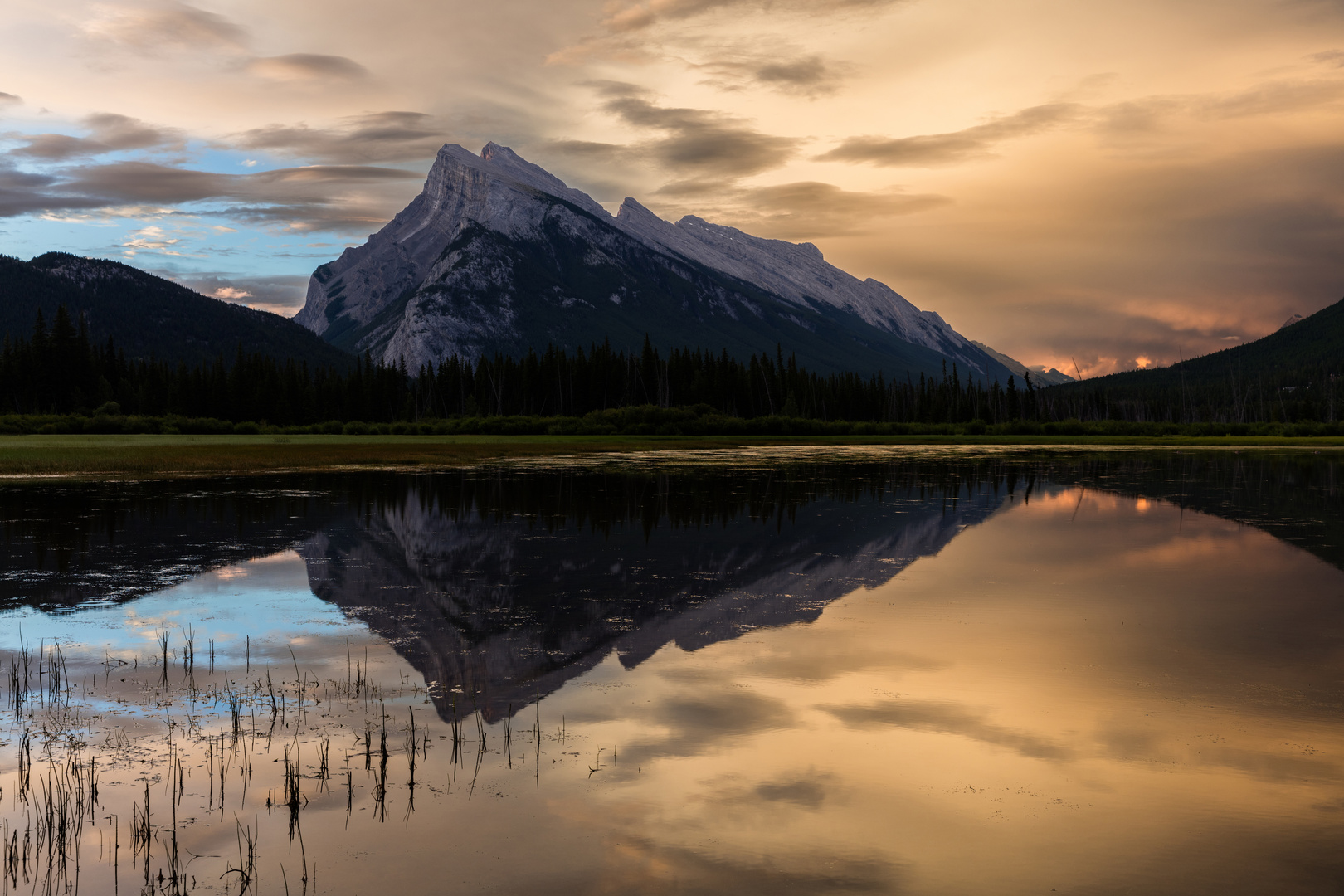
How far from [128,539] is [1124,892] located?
25.9 meters

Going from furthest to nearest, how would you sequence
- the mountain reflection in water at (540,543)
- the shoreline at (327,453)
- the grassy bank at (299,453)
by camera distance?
1. the grassy bank at (299,453)
2. the shoreline at (327,453)
3. the mountain reflection in water at (540,543)

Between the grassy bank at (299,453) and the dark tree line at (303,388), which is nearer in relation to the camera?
the grassy bank at (299,453)

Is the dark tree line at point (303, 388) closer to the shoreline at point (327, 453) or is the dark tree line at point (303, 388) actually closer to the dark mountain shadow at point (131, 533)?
the shoreline at point (327, 453)

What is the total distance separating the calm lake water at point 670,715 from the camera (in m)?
7.64

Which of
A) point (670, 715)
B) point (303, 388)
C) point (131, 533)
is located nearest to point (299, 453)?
point (131, 533)

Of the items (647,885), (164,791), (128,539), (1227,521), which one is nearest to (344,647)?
(164,791)

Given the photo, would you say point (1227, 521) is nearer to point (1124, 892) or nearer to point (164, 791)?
point (1124, 892)

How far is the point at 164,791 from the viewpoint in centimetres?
886

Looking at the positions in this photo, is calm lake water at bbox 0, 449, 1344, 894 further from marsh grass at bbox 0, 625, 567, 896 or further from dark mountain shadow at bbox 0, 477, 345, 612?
dark mountain shadow at bbox 0, 477, 345, 612

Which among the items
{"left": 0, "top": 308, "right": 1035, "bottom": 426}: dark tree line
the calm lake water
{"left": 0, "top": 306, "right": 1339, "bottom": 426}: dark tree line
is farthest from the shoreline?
{"left": 0, "top": 308, "right": 1035, "bottom": 426}: dark tree line

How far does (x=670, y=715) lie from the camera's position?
11.1 metres

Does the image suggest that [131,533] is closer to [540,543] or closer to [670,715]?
[540,543]

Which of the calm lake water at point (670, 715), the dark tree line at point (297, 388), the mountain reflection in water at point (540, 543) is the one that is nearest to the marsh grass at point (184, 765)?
the calm lake water at point (670, 715)

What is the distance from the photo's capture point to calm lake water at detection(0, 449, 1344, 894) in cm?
764
